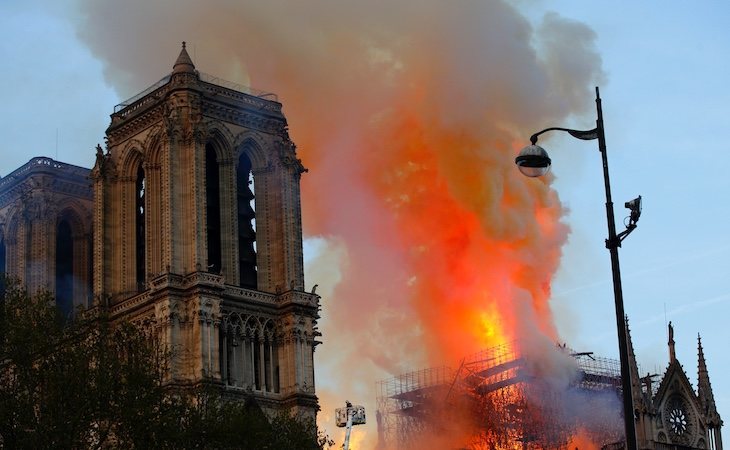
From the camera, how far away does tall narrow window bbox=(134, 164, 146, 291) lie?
115438 millimetres

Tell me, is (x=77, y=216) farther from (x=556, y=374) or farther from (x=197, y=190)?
(x=556, y=374)

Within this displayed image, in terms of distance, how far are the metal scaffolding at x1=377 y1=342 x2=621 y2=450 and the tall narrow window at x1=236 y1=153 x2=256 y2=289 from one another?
1778 centimetres

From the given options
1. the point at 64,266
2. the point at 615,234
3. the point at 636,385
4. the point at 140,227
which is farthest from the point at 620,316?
the point at 64,266

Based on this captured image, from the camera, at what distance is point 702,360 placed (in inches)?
4641

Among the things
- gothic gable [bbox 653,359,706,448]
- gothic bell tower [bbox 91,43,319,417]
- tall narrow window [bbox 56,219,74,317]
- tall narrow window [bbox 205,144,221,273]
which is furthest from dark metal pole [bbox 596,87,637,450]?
tall narrow window [bbox 56,219,74,317]

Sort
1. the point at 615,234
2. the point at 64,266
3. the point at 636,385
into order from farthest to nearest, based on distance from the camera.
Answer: the point at 64,266, the point at 636,385, the point at 615,234

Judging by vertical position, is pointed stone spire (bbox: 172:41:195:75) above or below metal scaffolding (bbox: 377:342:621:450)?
above

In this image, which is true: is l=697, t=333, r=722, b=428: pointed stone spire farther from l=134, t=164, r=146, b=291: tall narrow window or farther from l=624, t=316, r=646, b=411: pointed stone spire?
l=134, t=164, r=146, b=291: tall narrow window

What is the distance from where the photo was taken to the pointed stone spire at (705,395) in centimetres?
11750

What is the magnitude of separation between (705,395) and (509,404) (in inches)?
557

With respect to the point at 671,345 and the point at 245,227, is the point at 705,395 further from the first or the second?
the point at 245,227

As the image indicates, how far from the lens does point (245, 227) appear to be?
381ft

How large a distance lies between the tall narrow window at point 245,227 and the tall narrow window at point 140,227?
6.75 m

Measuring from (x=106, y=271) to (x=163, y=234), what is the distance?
284 inches
